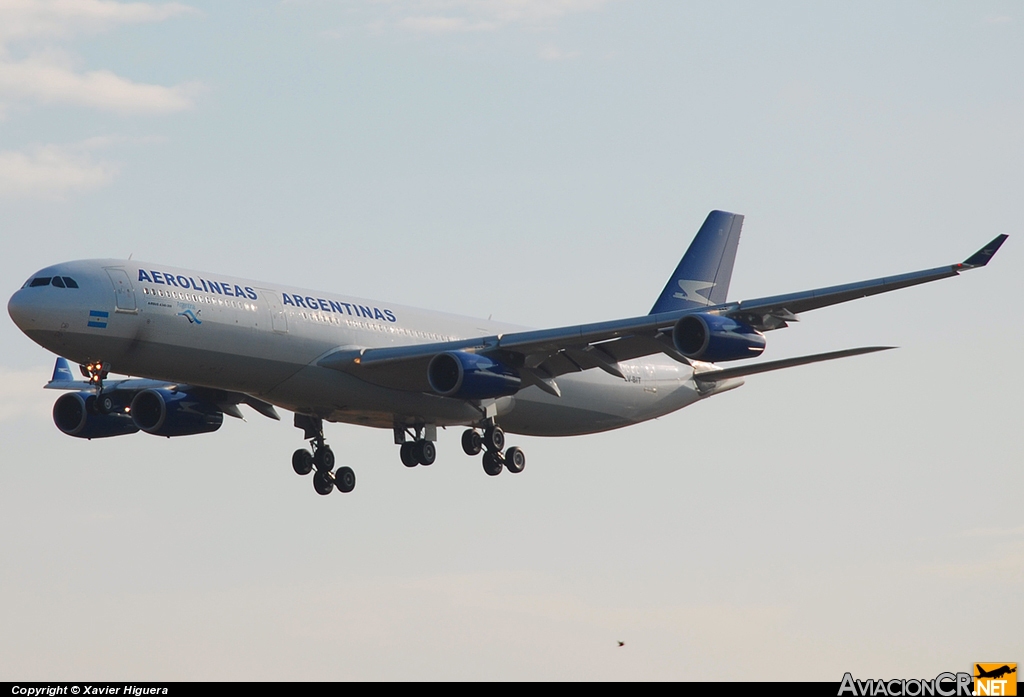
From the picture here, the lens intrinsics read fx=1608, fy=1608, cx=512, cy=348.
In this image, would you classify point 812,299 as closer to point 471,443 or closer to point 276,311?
point 471,443

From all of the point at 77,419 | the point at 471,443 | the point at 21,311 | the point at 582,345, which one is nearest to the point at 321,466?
the point at 471,443

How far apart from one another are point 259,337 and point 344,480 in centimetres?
945

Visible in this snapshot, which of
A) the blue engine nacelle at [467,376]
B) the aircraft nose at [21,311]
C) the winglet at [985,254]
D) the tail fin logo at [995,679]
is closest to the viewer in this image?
the tail fin logo at [995,679]

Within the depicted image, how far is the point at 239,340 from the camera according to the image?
4519 cm

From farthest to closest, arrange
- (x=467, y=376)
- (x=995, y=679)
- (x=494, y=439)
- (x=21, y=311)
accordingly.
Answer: (x=494, y=439)
(x=467, y=376)
(x=21, y=311)
(x=995, y=679)

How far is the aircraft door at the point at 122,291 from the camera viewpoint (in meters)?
43.3

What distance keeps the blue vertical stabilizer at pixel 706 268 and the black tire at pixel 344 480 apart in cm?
1418

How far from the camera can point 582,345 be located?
158ft

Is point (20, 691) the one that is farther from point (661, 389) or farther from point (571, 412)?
point (661, 389)

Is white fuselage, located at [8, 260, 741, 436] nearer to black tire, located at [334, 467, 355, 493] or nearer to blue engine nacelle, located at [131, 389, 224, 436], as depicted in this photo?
black tire, located at [334, 467, 355, 493]

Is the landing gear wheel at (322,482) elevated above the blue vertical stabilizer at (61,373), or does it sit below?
below

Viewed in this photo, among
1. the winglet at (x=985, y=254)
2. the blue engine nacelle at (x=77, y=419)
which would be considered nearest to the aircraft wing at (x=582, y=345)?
the winglet at (x=985, y=254)

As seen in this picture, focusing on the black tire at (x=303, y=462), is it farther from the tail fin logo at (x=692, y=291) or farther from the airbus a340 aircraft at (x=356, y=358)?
the tail fin logo at (x=692, y=291)

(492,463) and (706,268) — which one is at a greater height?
(706,268)
